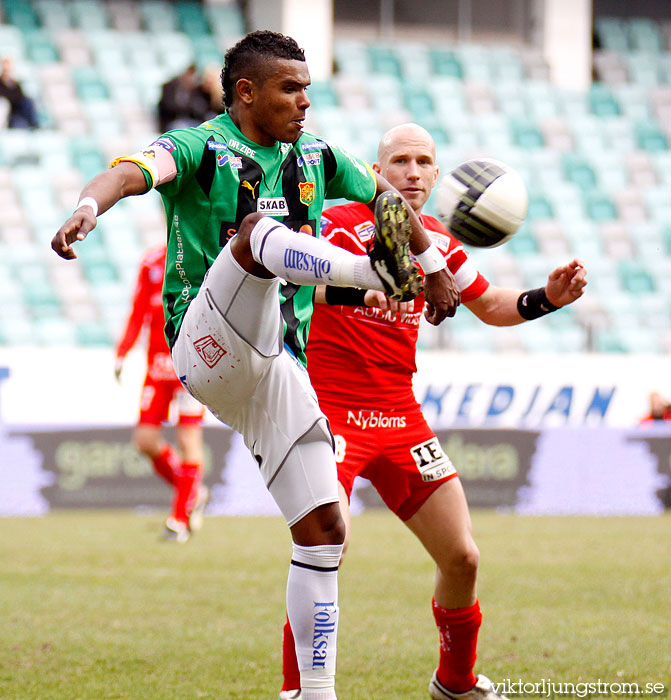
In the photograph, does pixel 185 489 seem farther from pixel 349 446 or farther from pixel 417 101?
pixel 417 101

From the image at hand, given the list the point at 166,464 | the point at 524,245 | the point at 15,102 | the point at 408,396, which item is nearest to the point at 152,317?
→ the point at 166,464

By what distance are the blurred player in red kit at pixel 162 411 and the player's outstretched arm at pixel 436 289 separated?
5.56 metres

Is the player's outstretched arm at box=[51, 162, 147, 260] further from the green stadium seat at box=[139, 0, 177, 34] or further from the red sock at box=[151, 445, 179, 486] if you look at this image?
the green stadium seat at box=[139, 0, 177, 34]

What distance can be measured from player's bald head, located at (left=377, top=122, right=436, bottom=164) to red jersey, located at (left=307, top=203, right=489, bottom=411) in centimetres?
29

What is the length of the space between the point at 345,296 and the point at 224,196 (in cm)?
69

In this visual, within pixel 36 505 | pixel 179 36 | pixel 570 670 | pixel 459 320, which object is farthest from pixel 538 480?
pixel 179 36

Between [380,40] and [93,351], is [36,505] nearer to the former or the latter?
[93,351]

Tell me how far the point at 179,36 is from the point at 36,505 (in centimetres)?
866

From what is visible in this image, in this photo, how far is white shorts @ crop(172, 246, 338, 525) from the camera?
3582mm

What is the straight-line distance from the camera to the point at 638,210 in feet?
58.6

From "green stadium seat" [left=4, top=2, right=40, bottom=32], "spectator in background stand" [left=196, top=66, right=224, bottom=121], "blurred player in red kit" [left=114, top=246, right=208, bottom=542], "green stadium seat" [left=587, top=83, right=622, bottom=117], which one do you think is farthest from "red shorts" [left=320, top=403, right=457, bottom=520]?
"green stadium seat" [left=587, top=83, right=622, bottom=117]

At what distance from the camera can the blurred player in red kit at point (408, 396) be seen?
4449mm

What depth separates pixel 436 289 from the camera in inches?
154

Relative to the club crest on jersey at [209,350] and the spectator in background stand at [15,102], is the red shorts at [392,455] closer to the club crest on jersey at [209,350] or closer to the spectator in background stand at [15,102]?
the club crest on jersey at [209,350]
